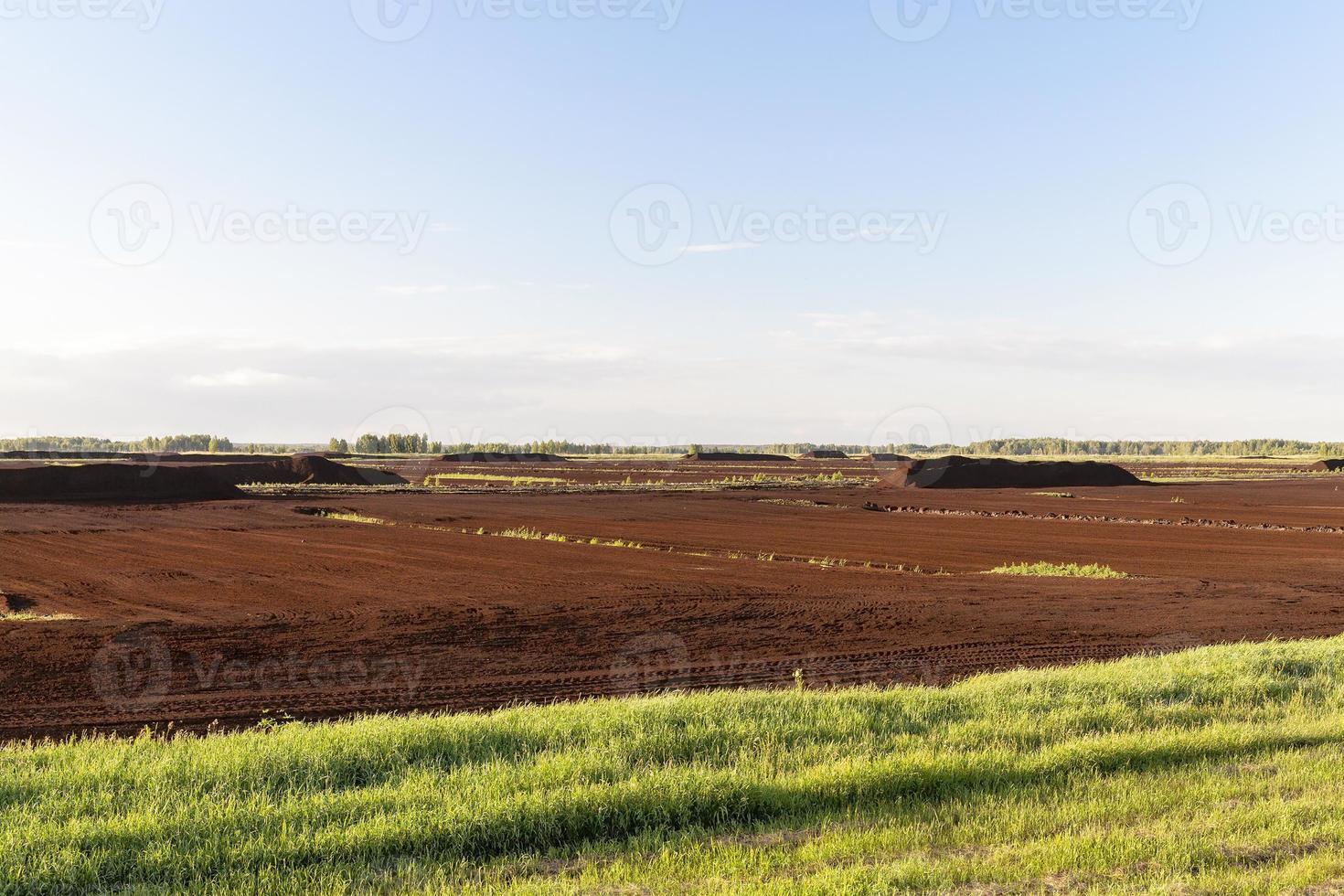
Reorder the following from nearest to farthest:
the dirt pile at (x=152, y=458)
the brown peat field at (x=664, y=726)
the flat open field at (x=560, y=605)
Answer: the brown peat field at (x=664, y=726) → the flat open field at (x=560, y=605) → the dirt pile at (x=152, y=458)

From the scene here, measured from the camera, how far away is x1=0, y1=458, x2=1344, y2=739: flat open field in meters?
12.2

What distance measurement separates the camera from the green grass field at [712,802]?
5457 mm

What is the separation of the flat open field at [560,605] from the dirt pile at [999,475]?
34685 millimetres

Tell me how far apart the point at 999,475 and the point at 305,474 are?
58511 mm

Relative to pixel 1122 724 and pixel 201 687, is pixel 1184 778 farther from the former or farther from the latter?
pixel 201 687

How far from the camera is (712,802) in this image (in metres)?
6.70

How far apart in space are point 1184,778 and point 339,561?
901 inches

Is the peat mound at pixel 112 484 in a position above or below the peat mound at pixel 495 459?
below

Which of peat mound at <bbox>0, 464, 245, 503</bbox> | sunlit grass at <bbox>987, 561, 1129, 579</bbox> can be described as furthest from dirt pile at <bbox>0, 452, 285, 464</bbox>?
sunlit grass at <bbox>987, 561, 1129, 579</bbox>

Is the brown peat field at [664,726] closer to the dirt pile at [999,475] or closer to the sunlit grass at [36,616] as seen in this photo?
→ the sunlit grass at [36,616]

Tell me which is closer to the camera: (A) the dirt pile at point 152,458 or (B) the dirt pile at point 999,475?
(B) the dirt pile at point 999,475

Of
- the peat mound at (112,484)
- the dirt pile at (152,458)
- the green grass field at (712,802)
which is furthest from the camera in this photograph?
the dirt pile at (152,458)

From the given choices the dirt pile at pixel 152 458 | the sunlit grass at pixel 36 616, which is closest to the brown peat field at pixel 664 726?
Result: the sunlit grass at pixel 36 616

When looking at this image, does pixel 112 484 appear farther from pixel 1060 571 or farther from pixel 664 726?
pixel 664 726
